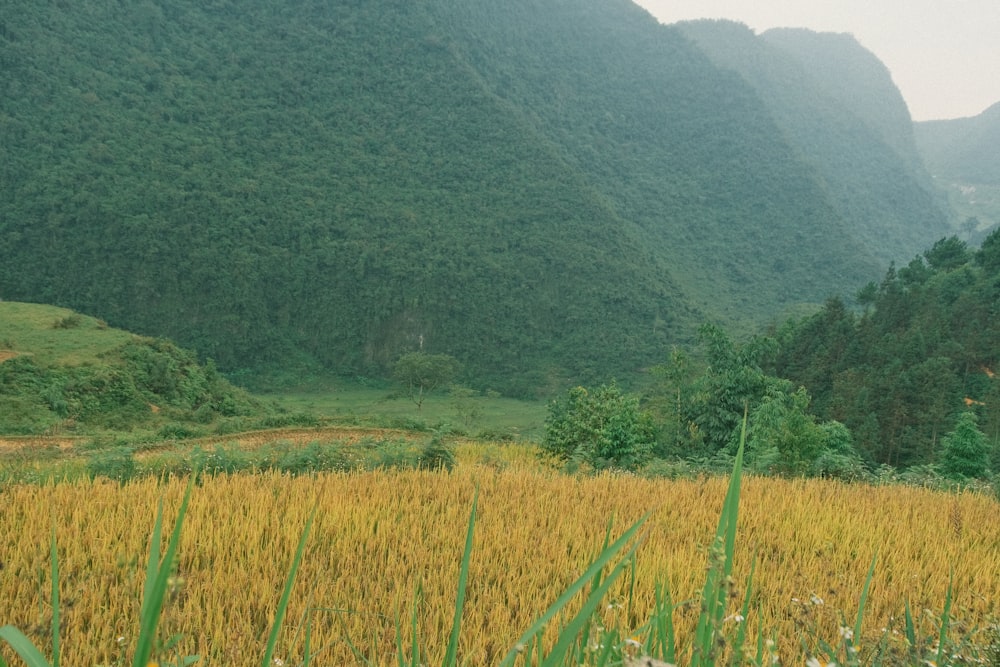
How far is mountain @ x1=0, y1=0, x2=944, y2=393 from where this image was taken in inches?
2073

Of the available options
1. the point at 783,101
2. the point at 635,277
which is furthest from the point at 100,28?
the point at 783,101

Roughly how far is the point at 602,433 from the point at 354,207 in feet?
192

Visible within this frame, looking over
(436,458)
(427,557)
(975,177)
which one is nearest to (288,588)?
(427,557)

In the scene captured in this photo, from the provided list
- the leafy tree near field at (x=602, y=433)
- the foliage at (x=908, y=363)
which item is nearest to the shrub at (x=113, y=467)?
the leafy tree near field at (x=602, y=433)

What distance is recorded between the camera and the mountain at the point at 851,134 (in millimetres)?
122062

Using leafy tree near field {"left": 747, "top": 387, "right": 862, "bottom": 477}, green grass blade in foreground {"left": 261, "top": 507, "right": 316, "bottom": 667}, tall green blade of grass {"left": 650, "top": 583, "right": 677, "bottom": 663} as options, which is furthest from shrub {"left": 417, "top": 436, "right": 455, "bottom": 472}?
green grass blade in foreground {"left": 261, "top": 507, "right": 316, "bottom": 667}

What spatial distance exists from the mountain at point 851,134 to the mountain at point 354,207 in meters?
30.6

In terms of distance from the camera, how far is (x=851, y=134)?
5989 inches

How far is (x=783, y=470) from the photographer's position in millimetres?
9305

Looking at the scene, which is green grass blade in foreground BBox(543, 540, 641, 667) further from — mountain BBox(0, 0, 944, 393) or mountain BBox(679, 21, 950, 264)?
mountain BBox(679, 21, 950, 264)

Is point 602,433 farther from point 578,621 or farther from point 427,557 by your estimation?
point 578,621

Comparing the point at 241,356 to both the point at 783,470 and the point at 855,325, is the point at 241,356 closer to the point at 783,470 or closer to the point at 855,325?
the point at 855,325

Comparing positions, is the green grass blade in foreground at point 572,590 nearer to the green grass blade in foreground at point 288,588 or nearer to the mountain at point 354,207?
the green grass blade in foreground at point 288,588

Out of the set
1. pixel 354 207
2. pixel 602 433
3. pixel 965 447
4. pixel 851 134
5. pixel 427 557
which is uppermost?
pixel 851 134
